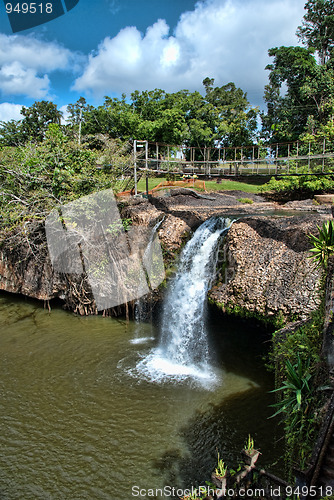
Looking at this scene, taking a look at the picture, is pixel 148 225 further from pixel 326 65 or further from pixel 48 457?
pixel 326 65

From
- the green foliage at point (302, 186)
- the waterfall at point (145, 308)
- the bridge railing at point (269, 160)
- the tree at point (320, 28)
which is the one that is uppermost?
the tree at point (320, 28)

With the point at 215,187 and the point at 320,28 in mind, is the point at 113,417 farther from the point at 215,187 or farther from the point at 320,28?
the point at 320,28

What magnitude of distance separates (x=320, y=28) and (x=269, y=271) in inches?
1219

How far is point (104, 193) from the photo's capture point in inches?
554

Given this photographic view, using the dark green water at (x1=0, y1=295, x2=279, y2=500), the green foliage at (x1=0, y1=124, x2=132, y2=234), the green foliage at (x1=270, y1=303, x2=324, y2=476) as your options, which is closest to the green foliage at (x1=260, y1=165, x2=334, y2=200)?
the green foliage at (x1=0, y1=124, x2=132, y2=234)

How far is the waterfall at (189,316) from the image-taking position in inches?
371

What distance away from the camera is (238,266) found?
408 inches

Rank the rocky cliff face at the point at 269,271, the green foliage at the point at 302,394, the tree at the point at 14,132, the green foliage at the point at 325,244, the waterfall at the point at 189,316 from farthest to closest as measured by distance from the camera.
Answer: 1. the tree at the point at 14,132
2. the waterfall at the point at 189,316
3. the rocky cliff face at the point at 269,271
4. the green foliage at the point at 325,244
5. the green foliage at the point at 302,394

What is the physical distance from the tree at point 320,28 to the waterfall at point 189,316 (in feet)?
90.6

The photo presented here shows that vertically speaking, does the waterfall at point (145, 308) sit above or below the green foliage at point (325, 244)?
below

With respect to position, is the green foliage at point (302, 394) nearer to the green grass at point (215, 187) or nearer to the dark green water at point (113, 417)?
the dark green water at point (113, 417)

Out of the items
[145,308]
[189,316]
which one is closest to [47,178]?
[145,308]

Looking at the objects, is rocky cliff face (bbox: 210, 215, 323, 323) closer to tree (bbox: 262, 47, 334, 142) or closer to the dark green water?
the dark green water

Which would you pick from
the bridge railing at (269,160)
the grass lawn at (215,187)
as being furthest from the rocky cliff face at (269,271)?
the grass lawn at (215,187)
